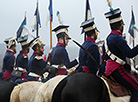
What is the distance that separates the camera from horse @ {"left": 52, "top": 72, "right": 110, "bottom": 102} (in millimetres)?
2453

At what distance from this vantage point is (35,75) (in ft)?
20.0

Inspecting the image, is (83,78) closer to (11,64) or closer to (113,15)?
(113,15)

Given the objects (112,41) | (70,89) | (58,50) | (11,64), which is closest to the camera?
(70,89)

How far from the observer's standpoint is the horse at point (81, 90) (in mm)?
2453

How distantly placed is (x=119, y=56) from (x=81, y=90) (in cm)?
115

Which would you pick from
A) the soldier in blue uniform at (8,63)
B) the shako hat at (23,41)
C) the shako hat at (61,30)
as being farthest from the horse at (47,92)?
the soldier in blue uniform at (8,63)

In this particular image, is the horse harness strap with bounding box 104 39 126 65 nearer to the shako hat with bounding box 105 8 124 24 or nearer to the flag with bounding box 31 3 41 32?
the shako hat with bounding box 105 8 124 24

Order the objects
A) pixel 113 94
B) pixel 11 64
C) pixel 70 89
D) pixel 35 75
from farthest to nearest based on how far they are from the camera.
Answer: pixel 11 64 → pixel 35 75 → pixel 113 94 → pixel 70 89

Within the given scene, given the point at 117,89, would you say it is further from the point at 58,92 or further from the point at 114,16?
the point at 114,16

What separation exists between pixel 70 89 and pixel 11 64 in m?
5.43

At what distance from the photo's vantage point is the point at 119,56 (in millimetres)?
3291

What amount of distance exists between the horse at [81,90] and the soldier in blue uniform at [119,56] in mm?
639

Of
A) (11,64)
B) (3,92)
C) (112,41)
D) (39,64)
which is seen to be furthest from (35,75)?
(112,41)

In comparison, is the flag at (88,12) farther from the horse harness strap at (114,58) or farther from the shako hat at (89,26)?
the horse harness strap at (114,58)
